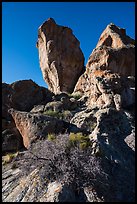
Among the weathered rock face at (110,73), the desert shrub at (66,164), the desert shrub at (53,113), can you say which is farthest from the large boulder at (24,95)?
the desert shrub at (66,164)

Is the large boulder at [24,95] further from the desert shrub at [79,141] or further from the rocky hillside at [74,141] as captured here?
the desert shrub at [79,141]

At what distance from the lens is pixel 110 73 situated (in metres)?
16.4

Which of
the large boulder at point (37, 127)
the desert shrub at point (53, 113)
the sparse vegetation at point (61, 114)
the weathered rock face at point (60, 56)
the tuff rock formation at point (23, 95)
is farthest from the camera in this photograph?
the weathered rock face at point (60, 56)

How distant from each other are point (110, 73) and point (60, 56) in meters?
10.2

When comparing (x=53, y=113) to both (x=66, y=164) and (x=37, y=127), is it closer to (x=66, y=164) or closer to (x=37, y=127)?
(x=37, y=127)

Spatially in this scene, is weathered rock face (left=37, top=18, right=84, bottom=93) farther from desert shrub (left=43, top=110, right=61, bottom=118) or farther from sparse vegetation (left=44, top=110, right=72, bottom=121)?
sparse vegetation (left=44, top=110, right=72, bottom=121)

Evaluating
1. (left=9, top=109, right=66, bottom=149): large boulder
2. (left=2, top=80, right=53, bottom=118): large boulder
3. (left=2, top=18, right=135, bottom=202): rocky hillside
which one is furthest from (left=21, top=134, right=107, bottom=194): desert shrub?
(left=2, top=80, right=53, bottom=118): large boulder

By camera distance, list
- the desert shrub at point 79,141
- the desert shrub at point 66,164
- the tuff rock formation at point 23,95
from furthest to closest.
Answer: the tuff rock formation at point 23,95 < the desert shrub at point 79,141 < the desert shrub at point 66,164

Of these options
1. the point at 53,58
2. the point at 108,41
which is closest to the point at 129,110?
the point at 108,41

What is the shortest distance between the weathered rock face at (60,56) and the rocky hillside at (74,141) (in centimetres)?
498

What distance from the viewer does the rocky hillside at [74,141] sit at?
6844 millimetres

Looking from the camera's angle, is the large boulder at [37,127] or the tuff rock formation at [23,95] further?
the tuff rock formation at [23,95]

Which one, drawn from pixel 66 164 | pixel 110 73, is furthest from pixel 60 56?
pixel 66 164

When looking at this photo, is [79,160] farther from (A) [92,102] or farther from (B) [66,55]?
(B) [66,55]
